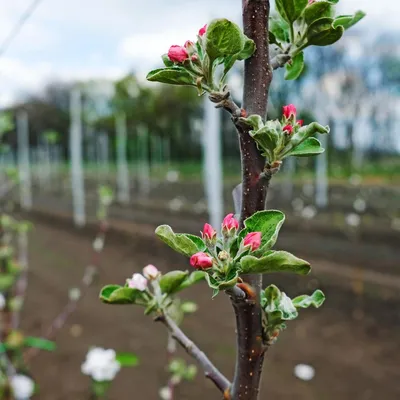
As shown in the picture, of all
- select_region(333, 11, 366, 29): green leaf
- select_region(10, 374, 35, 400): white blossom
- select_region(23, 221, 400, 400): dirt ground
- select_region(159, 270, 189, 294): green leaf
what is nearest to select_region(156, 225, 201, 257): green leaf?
select_region(159, 270, 189, 294): green leaf

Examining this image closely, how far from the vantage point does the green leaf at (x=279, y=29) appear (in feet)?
1.28

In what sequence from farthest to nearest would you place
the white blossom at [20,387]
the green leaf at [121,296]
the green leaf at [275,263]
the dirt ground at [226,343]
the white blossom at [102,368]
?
1. the dirt ground at [226,343]
2. the white blossom at [20,387]
3. the white blossom at [102,368]
4. the green leaf at [121,296]
5. the green leaf at [275,263]

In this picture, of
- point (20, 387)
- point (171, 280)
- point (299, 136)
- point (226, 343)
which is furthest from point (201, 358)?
point (226, 343)

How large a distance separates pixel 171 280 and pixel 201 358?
6 cm

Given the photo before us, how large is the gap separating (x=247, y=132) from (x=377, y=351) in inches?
88.7

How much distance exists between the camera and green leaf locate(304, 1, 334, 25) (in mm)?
330

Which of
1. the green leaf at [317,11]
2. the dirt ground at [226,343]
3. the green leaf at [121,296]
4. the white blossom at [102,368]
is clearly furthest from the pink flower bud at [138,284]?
the dirt ground at [226,343]

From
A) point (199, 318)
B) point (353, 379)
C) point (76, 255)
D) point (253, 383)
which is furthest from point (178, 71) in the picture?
point (76, 255)

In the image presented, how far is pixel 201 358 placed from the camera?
370mm

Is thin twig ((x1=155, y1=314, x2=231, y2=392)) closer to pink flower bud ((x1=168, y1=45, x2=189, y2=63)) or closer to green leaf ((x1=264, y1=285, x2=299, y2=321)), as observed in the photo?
green leaf ((x1=264, y1=285, x2=299, y2=321))

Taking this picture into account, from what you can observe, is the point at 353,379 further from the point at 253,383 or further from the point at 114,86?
the point at 114,86

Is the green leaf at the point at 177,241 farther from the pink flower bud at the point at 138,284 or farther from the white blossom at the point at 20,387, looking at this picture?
the white blossom at the point at 20,387

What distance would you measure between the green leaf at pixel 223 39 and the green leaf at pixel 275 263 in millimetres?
112

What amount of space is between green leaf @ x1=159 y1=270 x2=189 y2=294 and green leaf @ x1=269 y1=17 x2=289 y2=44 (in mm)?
186
